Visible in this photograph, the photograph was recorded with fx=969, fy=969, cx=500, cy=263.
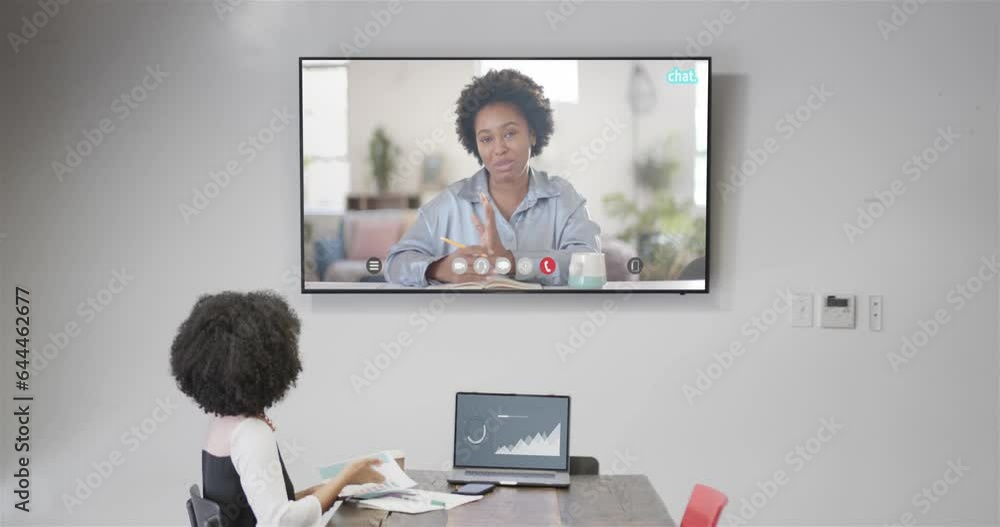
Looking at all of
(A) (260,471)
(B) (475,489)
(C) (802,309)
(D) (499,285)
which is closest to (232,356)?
(A) (260,471)

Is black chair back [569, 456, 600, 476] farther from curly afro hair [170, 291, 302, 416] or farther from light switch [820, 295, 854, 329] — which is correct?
light switch [820, 295, 854, 329]

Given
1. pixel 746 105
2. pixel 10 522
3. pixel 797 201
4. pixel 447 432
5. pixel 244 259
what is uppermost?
pixel 746 105

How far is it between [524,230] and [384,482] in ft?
4.91

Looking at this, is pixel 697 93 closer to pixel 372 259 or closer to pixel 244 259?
pixel 372 259

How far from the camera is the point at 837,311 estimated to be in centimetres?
384

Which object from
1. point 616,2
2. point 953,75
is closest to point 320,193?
point 616,2

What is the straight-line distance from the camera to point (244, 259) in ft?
12.8

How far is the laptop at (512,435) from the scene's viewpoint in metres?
2.76

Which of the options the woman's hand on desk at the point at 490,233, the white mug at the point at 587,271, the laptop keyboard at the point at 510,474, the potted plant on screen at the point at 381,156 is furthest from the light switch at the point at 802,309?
the potted plant on screen at the point at 381,156

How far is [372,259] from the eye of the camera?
379 centimetres

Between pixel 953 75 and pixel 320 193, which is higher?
pixel 953 75

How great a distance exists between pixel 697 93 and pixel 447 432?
5.44 ft

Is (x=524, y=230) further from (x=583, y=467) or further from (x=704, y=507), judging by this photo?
(x=704, y=507)

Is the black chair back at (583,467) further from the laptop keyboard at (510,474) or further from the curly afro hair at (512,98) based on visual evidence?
the curly afro hair at (512,98)
